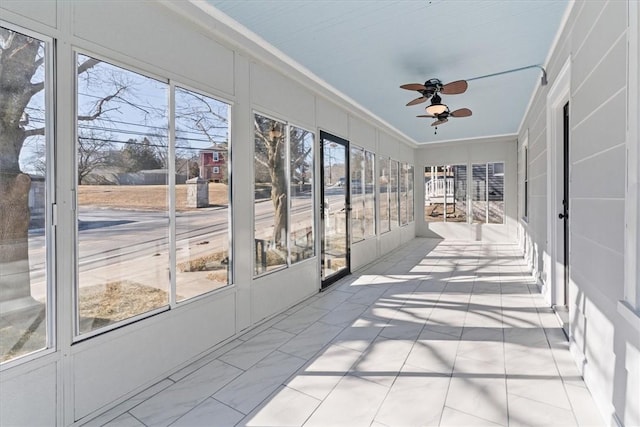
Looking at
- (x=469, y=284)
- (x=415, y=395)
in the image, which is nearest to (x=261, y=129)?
(x=415, y=395)

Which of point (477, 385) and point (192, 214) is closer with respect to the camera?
point (477, 385)

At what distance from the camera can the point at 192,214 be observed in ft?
9.25

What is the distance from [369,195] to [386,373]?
175 inches

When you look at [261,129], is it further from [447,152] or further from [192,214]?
[447,152]

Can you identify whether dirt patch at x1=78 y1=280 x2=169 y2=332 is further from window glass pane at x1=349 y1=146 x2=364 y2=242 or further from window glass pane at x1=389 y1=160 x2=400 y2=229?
window glass pane at x1=389 y1=160 x2=400 y2=229

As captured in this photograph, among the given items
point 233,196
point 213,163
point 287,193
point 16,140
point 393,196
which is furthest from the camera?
point 393,196

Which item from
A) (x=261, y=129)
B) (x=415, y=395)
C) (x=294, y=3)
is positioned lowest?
(x=415, y=395)

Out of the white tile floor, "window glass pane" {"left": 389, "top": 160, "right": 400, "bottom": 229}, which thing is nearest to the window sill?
the white tile floor

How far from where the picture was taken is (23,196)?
1795 mm

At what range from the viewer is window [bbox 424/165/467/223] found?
32.1 ft

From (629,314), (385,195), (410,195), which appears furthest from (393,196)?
(629,314)

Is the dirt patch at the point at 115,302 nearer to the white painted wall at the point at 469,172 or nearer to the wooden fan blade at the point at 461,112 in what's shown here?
the wooden fan blade at the point at 461,112

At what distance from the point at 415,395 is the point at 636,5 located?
243 cm

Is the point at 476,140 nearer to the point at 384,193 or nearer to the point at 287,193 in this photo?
the point at 384,193
